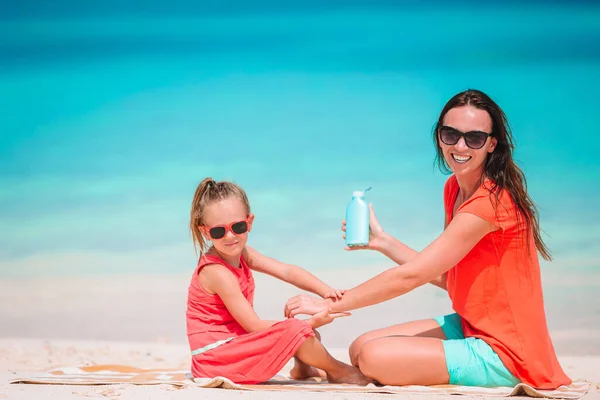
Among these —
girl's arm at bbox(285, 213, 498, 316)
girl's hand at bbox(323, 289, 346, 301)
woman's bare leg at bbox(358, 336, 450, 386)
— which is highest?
girl's arm at bbox(285, 213, 498, 316)

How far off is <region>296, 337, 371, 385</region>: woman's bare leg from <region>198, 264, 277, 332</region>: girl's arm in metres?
0.27

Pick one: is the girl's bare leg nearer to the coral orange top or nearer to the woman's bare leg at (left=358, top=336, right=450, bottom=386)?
the woman's bare leg at (left=358, top=336, right=450, bottom=386)

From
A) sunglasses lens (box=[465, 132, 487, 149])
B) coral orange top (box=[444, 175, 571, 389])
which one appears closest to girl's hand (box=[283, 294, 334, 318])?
coral orange top (box=[444, 175, 571, 389])

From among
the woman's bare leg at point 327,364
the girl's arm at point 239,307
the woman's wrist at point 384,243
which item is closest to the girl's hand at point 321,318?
the girl's arm at point 239,307

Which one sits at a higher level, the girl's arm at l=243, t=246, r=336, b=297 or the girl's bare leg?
the girl's arm at l=243, t=246, r=336, b=297

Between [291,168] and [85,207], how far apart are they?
11.1 feet

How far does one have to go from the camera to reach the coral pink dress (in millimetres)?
4066

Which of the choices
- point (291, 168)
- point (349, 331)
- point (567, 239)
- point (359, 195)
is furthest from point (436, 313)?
point (359, 195)

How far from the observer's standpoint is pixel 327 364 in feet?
14.0

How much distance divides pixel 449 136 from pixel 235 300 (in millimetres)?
1560

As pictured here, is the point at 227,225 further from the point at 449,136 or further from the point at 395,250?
the point at 449,136

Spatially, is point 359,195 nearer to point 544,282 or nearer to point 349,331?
point 349,331

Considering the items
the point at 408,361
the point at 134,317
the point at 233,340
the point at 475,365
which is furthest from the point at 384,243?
the point at 134,317

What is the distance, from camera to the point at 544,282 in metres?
9.56
